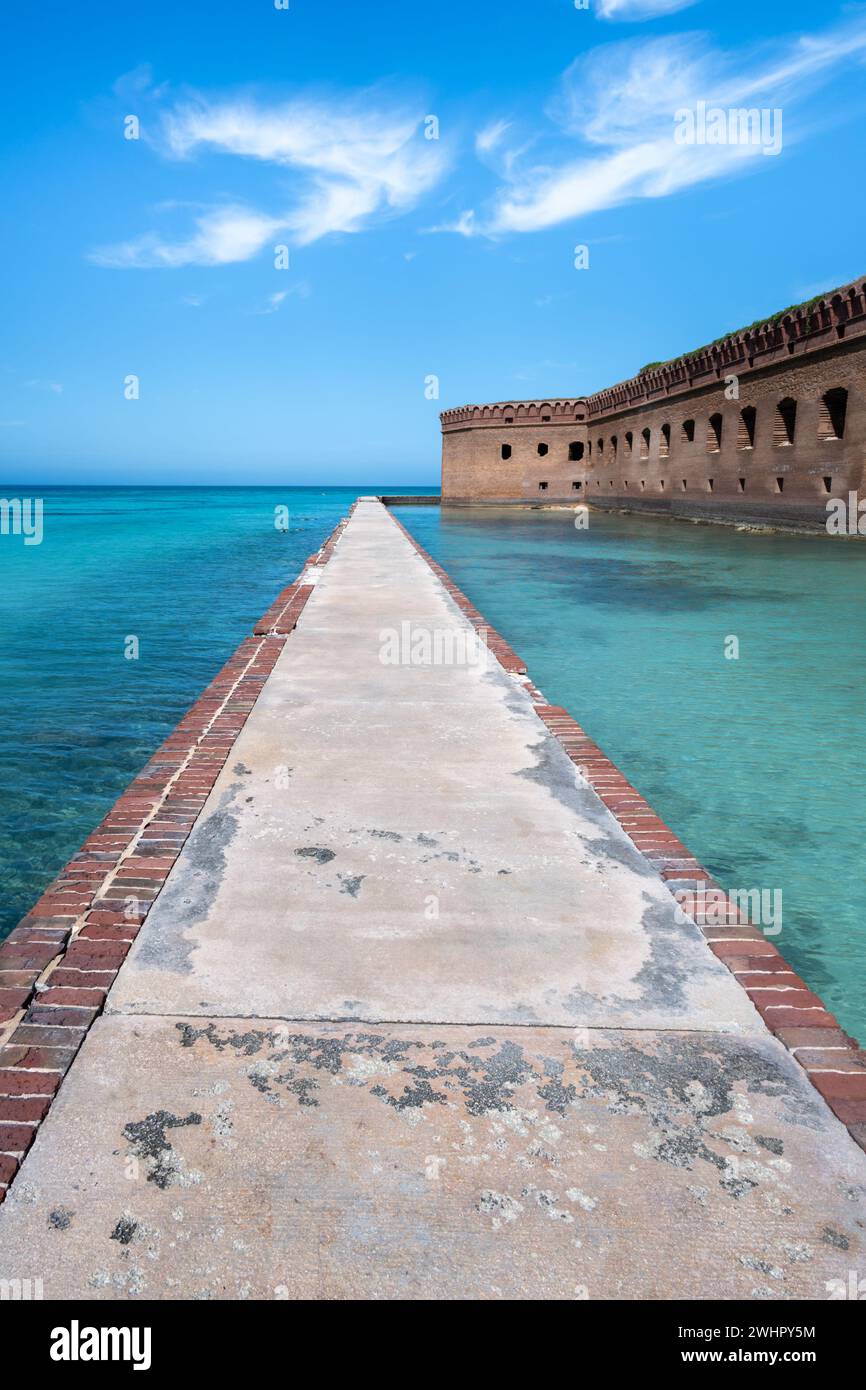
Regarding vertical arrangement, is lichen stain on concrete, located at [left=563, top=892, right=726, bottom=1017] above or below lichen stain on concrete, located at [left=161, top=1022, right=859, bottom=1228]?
above

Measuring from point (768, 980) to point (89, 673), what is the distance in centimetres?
850

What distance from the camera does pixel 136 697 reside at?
26.8 feet

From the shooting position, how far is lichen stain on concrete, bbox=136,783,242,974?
105 inches

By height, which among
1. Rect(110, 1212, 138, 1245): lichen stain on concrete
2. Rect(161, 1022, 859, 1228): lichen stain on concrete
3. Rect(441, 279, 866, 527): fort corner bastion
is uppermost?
Rect(441, 279, 866, 527): fort corner bastion

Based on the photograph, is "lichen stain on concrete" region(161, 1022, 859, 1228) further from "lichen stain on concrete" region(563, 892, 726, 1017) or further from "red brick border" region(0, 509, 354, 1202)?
"red brick border" region(0, 509, 354, 1202)

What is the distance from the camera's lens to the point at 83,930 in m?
2.80

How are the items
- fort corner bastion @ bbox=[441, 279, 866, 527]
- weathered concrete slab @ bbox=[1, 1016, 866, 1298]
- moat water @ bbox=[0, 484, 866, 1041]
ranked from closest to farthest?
weathered concrete slab @ bbox=[1, 1016, 866, 1298], moat water @ bbox=[0, 484, 866, 1041], fort corner bastion @ bbox=[441, 279, 866, 527]

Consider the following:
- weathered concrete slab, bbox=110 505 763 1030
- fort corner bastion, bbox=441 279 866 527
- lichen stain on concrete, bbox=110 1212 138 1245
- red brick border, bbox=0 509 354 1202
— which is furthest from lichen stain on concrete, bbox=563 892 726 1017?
fort corner bastion, bbox=441 279 866 527

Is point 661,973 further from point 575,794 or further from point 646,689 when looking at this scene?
point 646,689

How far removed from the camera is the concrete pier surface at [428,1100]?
1.66m

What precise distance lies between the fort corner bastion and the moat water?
5.69 meters

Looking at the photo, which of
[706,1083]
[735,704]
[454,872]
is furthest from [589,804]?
[735,704]

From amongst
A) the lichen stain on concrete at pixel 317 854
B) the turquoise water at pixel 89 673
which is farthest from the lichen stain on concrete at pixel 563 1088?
the turquoise water at pixel 89 673

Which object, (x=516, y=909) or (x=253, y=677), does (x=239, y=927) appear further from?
(x=253, y=677)
